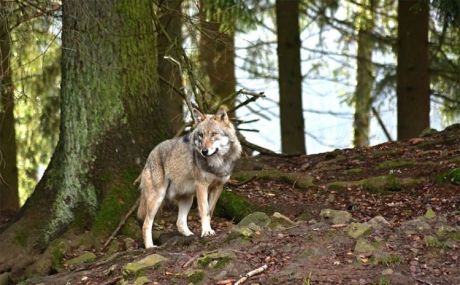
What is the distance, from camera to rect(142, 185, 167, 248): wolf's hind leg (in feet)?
31.1

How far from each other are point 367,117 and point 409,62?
6.12 metres

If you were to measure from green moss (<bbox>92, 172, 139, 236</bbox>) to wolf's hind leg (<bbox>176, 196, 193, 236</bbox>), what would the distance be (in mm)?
799

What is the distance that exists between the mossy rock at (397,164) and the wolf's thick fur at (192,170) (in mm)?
3167

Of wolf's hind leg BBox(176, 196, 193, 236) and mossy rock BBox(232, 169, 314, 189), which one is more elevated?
mossy rock BBox(232, 169, 314, 189)

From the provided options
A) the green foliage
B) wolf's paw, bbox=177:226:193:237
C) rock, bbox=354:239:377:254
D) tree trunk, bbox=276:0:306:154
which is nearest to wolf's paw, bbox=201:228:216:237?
wolf's paw, bbox=177:226:193:237

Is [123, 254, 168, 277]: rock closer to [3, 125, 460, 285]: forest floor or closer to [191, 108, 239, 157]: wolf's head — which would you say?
[3, 125, 460, 285]: forest floor

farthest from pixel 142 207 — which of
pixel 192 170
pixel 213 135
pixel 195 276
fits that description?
pixel 195 276

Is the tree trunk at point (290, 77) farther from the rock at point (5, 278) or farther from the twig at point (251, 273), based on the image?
the twig at point (251, 273)

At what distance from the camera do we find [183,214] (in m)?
9.79

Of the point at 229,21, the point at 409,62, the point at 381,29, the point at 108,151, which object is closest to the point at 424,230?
the point at 108,151

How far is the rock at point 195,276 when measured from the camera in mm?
7358

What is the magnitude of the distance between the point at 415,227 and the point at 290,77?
1062 centimetres

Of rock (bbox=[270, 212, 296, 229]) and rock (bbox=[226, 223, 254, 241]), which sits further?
rock (bbox=[270, 212, 296, 229])

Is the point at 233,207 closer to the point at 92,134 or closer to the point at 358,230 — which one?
the point at 92,134
